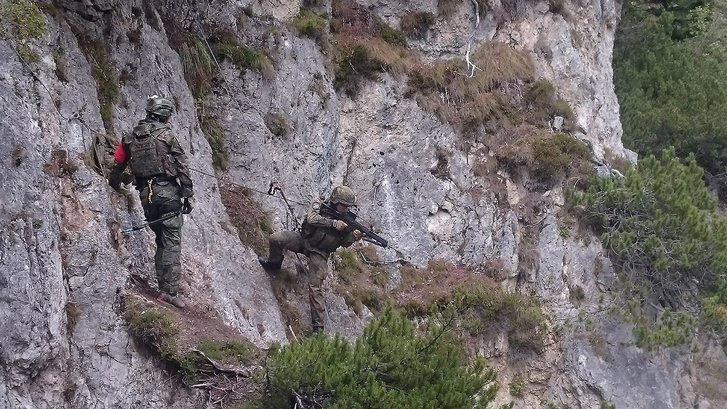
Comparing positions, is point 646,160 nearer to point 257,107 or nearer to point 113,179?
point 257,107

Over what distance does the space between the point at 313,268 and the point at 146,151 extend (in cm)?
285

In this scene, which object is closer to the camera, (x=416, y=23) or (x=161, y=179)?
(x=161, y=179)

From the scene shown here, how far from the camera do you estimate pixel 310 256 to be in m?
10.5

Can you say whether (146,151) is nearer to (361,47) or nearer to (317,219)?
(317,219)

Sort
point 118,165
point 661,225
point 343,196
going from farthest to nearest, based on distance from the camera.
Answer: point 661,225 → point 343,196 → point 118,165

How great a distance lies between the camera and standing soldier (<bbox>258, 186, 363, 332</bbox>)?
10.1m

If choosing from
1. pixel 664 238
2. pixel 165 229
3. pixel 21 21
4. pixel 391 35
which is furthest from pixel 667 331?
pixel 21 21

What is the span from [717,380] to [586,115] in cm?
582

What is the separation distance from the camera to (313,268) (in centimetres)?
1046

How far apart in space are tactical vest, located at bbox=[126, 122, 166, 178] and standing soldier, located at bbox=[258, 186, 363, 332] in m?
2.30

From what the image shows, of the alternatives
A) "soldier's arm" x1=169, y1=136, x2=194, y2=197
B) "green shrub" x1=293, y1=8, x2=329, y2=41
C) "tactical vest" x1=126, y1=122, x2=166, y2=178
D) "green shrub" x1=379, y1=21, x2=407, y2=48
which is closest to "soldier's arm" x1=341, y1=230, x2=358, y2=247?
"soldier's arm" x1=169, y1=136, x2=194, y2=197

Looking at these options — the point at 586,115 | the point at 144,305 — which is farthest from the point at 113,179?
the point at 586,115

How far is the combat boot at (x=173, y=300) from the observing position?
870cm

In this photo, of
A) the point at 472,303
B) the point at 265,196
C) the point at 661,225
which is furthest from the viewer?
the point at 661,225
